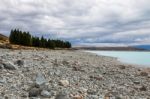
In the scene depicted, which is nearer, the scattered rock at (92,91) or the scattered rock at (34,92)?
the scattered rock at (34,92)

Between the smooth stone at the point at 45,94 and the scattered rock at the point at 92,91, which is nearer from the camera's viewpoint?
the smooth stone at the point at 45,94

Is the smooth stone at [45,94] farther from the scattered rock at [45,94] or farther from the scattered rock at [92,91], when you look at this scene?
the scattered rock at [92,91]

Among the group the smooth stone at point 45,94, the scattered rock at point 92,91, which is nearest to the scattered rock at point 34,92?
the smooth stone at point 45,94

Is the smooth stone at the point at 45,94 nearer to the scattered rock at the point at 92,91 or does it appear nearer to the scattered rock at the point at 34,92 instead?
the scattered rock at the point at 34,92

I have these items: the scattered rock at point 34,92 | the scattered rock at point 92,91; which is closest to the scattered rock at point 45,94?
the scattered rock at point 34,92

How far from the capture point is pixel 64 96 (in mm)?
11406

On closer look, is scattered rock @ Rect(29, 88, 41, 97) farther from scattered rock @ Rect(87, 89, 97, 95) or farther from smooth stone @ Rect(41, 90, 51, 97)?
scattered rock @ Rect(87, 89, 97, 95)

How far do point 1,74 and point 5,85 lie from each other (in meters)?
2.05

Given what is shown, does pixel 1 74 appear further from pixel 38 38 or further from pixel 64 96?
pixel 38 38

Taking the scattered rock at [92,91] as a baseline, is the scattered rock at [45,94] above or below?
above

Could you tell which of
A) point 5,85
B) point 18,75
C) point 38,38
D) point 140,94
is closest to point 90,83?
point 140,94

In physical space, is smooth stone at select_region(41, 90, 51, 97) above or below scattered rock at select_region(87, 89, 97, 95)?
above

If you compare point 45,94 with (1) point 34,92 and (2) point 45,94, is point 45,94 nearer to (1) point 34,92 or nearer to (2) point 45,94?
(2) point 45,94

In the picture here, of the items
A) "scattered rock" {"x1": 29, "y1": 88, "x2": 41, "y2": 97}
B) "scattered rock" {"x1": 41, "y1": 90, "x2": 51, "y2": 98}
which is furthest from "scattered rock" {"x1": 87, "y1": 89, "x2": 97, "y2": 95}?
"scattered rock" {"x1": 29, "y1": 88, "x2": 41, "y2": 97}
